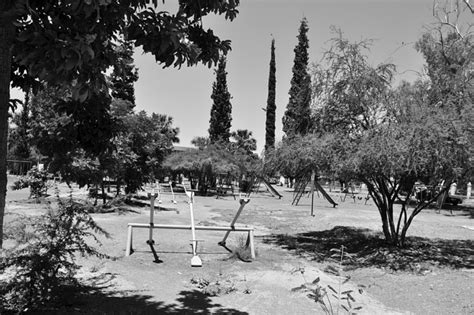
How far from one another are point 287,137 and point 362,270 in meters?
4.33

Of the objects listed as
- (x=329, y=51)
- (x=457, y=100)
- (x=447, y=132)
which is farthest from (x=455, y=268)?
(x=329, y=51)

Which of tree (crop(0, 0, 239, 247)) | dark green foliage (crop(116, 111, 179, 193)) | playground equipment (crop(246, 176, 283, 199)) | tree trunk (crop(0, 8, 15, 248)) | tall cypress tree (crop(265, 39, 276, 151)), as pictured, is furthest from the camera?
tall cypress tree (crop(265, 39, 276, 151))

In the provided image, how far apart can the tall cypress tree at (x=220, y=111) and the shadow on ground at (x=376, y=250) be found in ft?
116

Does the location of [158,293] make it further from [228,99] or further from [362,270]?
[228,99]

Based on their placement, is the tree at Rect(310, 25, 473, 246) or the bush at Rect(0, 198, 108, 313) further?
the tree at Rect(310, 25, 473, 246)

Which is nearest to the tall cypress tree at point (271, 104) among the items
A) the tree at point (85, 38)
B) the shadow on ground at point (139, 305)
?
the shadow on ground at point (139, 305)

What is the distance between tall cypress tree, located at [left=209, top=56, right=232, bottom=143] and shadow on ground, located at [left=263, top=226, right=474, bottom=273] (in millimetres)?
35214

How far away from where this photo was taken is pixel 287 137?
11.9 meters

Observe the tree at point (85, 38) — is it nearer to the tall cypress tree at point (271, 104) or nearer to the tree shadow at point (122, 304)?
the tree shadow at point (122, 304)

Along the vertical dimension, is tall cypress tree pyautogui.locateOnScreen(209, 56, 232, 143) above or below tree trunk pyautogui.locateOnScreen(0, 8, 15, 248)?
above

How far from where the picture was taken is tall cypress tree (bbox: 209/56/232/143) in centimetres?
4934

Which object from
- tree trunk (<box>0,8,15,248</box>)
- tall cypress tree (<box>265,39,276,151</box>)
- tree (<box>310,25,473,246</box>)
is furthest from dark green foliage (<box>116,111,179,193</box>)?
tall cypress tree (<box>265,39,276,151</box>)

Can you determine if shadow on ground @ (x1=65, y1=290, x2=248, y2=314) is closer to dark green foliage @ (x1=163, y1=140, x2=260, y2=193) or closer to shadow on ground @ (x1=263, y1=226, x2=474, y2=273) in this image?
shadow on ground @ (x1=263, y1=226, x2=474, y2=273)

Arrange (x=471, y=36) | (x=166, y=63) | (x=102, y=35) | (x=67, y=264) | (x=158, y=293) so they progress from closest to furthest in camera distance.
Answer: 1. (x=102, y=35)
2. (x=166, y=63)
3. (x=67, y=264)
4. (x=158, y=293)
5. (x=471, y=36)
